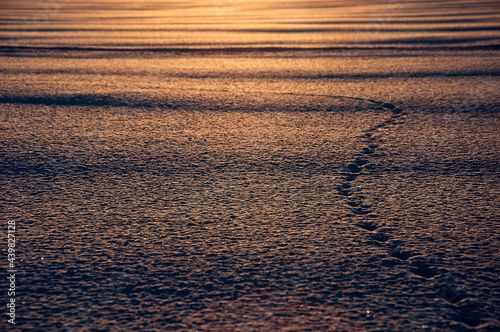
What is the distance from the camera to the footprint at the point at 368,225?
2.94 metres

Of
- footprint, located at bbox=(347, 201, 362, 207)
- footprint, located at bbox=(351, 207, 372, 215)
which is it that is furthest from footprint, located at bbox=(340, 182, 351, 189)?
footprint, located at bbox=(351, 207, 372, 215)

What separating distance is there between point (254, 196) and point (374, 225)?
2.79ft

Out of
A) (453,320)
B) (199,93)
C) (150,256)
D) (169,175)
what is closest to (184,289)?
(150,256)

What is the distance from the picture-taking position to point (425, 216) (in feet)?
10.1

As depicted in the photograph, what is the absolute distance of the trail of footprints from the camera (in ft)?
7.25

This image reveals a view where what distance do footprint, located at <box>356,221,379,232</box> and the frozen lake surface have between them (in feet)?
0.06

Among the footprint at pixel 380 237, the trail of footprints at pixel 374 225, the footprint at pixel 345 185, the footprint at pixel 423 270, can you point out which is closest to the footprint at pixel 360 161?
the trail of footprints at pixel 374 225

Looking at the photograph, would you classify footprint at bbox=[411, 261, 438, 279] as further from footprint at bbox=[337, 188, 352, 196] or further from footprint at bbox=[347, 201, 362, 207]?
footprint at bbox=[337, 188, 352, 196]

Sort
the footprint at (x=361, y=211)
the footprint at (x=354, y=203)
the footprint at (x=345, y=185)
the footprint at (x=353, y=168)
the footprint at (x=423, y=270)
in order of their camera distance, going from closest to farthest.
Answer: the footprint at (x=423, y=270), the footprint at (x=361, y=211), the footprint at (x=354, y=203), the footprint at (x=345, y=185), the footprint at (x=353, y=168)

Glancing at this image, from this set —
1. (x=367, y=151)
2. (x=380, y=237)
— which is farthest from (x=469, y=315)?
(x=367, y=151)

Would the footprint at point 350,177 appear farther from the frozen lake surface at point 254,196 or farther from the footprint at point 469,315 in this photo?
the footprint at point 469,315

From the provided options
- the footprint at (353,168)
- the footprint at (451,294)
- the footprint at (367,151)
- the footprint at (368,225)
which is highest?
the footprint at (367,151)

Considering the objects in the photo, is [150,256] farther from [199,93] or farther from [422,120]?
[199,93]

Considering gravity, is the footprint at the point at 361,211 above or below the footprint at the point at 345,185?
below
